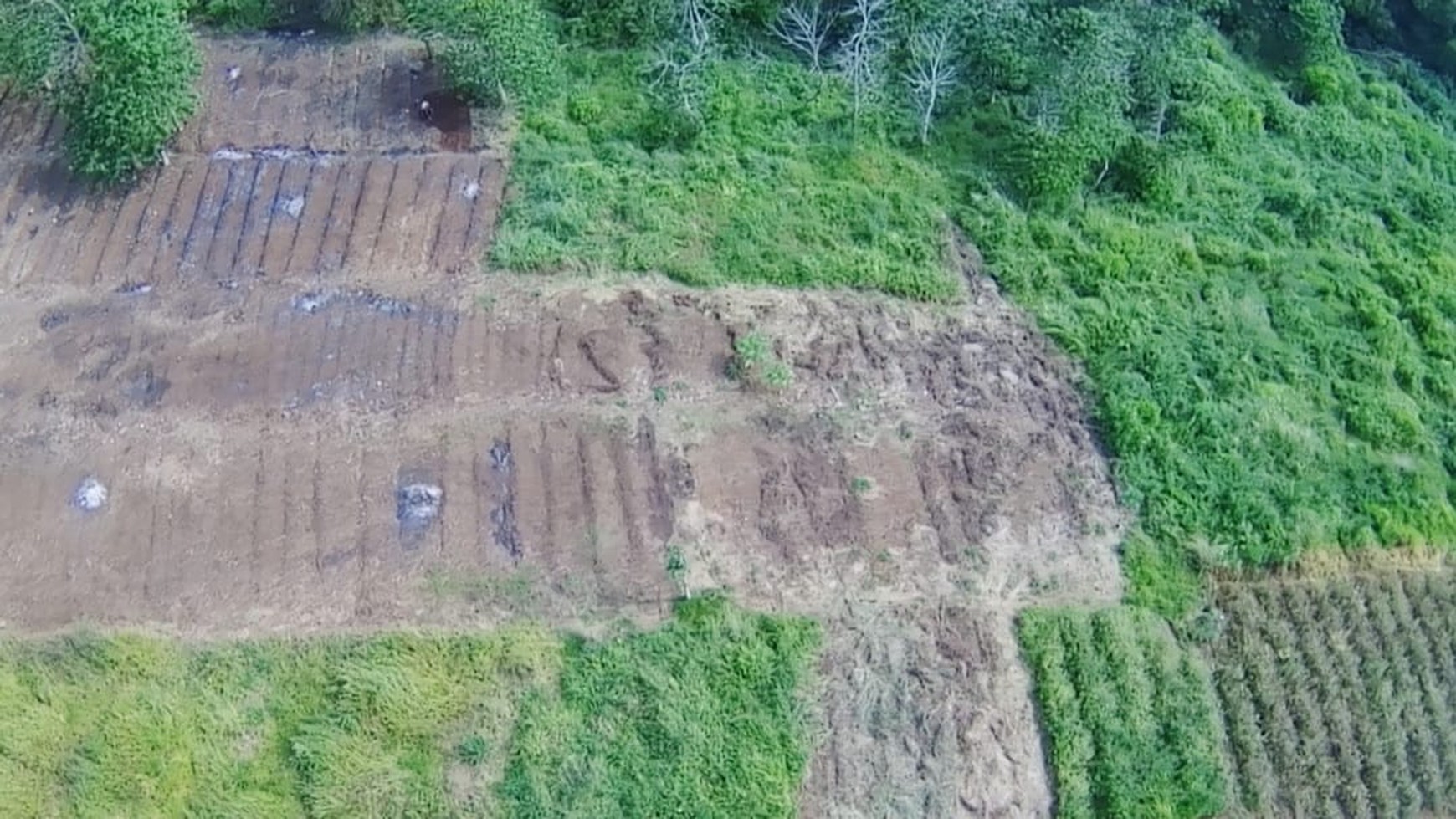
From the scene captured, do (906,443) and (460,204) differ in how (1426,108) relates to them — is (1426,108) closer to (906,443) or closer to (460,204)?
(906,443)

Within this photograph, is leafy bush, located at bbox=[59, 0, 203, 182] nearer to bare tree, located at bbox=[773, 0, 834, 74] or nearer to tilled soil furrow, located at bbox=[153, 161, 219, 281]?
tilled soil furrow, located at bbox=[153, 161, 219, 281]

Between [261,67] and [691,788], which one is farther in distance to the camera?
[261,67]

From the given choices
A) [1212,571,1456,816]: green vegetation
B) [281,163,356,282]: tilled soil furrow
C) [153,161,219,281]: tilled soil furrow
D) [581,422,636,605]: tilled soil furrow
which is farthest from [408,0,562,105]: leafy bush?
[1212,571,1456,816]: green vegetation

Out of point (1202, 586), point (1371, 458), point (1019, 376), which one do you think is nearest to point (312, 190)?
point (1019, 376)

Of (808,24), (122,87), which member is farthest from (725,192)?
(122,87)

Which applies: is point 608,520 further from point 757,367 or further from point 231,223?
point 231,223

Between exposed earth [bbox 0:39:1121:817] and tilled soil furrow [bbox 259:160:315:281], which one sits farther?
tilled soil furrow [bbox 259:160:315:281]
